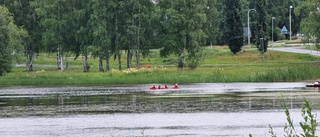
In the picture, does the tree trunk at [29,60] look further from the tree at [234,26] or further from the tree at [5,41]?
the tree at [234,26]

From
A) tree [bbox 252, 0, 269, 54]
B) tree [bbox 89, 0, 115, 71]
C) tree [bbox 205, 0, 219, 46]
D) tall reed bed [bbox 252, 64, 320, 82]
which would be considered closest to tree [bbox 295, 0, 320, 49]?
tree [bbox 252, 0, 269, 54]

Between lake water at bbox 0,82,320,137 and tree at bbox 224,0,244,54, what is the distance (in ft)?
155

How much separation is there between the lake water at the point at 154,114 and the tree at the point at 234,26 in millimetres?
47143

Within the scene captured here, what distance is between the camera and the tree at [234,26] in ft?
367

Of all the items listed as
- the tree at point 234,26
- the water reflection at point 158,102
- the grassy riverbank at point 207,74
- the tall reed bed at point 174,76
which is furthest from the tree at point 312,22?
the water reflection at point 158,102

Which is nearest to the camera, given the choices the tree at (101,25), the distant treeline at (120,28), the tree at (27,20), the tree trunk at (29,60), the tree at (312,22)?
the tree at (312,22)

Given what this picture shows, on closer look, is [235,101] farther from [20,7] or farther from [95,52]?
[20,7]

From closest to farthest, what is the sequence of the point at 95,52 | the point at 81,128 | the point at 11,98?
the point at 81,128 < the point at 11,98 < the point at 95,52

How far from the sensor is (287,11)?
154000 millimetres

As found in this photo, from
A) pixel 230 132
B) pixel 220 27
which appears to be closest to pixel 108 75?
pixel 220 27

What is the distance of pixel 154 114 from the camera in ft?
144

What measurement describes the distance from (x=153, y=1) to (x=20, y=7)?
18.9m

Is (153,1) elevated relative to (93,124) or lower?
elevated

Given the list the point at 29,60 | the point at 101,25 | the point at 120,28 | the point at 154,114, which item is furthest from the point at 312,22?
the point at 154,114
